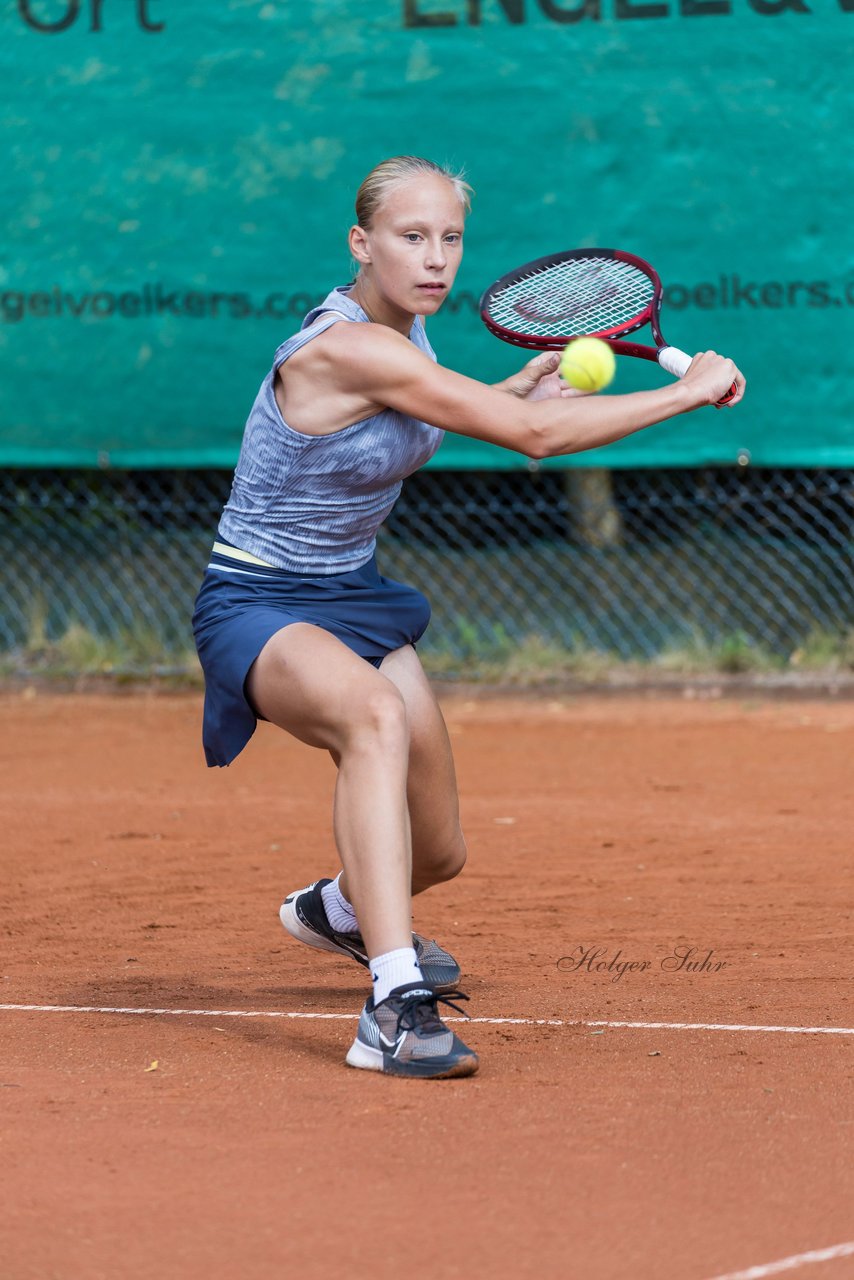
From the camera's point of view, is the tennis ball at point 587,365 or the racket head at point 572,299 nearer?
the tennis ball at point 587,365

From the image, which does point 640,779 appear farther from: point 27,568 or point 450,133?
point 27,568

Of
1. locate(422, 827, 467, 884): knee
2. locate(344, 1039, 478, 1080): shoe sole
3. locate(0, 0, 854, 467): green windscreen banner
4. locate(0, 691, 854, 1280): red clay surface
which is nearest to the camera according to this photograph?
locate(0, 691, 854, 1280): red clay surface

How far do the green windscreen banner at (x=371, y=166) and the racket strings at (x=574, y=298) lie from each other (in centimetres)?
279

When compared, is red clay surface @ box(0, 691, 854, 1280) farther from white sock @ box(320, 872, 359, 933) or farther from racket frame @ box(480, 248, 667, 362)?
racket frame @ box(480, 248, 667, 362)

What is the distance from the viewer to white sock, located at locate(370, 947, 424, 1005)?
3.03m

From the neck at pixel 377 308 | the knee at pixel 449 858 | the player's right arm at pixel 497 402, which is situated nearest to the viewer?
the player's right arm at pixel 497 402

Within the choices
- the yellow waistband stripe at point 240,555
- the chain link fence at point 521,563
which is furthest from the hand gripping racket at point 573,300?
the chain link fence at point 521,563

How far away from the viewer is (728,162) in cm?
666

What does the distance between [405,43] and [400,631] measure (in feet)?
13.3

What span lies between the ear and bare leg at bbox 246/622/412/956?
0.74m

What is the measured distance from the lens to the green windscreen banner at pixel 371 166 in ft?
21.8

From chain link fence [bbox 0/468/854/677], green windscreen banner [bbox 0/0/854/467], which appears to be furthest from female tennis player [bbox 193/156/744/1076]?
chain link fence [bbox 0/468/854/677]
